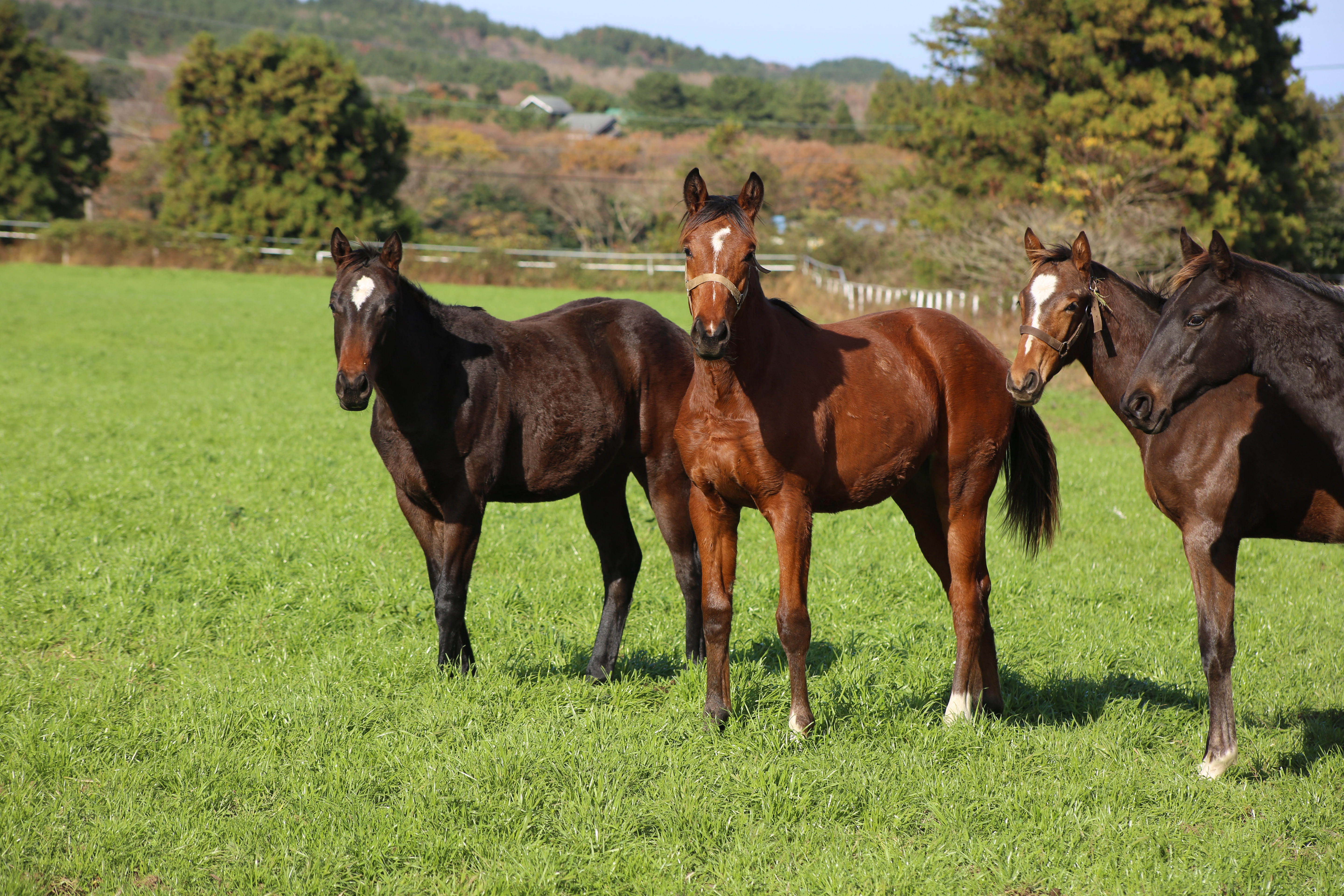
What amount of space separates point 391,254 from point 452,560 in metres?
1.68

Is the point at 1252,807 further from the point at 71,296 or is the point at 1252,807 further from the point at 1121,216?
the point at 71,296

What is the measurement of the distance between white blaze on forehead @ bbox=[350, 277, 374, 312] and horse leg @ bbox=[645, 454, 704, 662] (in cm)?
195

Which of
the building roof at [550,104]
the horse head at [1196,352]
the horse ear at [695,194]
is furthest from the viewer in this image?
the building roof at [550,104]

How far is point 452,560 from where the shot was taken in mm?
5363

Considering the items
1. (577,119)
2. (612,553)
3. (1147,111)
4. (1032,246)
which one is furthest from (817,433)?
(577,119)

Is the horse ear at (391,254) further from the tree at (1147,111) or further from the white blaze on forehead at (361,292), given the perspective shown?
the tree at (1147,111)

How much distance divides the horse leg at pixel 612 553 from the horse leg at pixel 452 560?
2.55 feet

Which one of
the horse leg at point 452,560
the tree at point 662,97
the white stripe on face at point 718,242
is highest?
the tree at point 662,97

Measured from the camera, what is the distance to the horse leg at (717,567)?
462cm

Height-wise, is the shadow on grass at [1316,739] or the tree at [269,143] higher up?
the tree at [269,143]

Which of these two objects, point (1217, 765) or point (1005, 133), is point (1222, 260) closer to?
point (1217, 765)

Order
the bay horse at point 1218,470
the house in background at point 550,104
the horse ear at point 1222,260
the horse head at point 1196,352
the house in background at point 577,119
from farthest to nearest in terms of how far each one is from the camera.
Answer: the house in background at point 550,104
the house in background at point 577,119
the bay horse at point 1218,470
the horse head at point 1196,352
the horse ear at point 1222,260

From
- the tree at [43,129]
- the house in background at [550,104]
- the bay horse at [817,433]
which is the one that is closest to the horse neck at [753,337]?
the bay horse at [817,433]

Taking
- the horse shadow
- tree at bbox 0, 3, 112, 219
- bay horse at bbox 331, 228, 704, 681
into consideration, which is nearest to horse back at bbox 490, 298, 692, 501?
bay horse at bbox 331, 228, 704, 681
